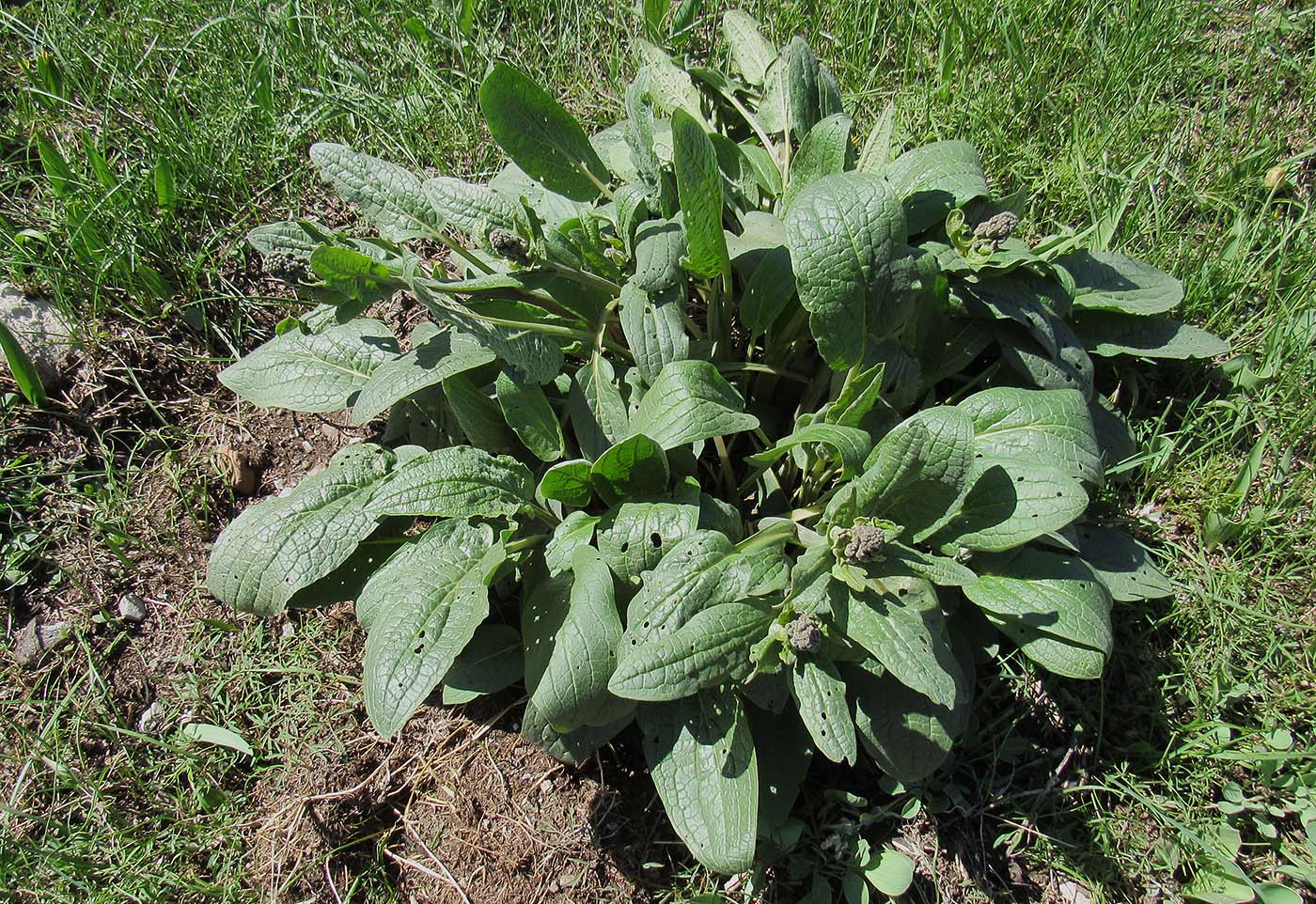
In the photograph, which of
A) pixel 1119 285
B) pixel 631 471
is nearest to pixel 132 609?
pixel 631 471

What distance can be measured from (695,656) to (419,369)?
109cm

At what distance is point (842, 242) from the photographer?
236cm

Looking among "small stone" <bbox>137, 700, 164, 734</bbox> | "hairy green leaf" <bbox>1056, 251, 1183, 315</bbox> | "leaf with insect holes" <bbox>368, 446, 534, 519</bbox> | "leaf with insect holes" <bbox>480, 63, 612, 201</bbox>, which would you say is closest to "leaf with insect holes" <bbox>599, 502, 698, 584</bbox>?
"leaf with insect holes" <bbox>368, 446, 534, 519</bbox>

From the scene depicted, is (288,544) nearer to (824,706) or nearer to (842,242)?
(824,706)

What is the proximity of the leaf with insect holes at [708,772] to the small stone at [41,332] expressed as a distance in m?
2.59

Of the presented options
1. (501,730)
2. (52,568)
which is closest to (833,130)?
(501,730)

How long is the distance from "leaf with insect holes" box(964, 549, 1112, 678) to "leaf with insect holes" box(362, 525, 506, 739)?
1.27 meters

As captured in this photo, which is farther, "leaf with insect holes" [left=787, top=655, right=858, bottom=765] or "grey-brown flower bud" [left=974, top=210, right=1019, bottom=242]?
"grey-brown flower bud" [left=974, top=210, right=1019, bottom=242]

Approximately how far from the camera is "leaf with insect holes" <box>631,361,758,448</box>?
7.80 feet

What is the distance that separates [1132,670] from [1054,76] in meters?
2.34

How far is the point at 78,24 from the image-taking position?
13.6ft

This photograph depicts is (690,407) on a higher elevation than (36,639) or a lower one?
higher

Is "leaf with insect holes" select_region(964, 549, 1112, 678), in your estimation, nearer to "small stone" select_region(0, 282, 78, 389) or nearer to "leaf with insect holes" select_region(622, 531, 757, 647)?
"leaf with insect holes" select_region(622, 531, 757, 647)

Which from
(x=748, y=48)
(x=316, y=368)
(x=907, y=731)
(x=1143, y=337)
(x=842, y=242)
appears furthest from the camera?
(x=748, y=48)
